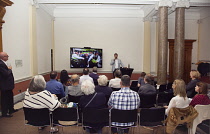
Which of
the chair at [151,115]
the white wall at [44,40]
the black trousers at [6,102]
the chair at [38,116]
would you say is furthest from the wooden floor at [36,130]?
the white wall at [44,40]

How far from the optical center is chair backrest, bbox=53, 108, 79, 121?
288 centimetres

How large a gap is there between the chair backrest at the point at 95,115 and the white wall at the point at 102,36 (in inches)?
305

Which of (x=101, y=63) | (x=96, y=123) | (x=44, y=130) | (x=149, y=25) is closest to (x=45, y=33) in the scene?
(x=101, y=63)

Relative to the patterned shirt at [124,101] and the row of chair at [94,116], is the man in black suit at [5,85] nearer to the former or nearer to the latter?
the row of chair at [94,116]

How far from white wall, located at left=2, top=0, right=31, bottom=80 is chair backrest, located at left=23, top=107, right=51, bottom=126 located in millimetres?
3002

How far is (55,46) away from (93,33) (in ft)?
7.16

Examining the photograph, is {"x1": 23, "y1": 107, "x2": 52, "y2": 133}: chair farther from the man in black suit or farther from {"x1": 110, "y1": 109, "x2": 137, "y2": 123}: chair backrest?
→ the man in black suit

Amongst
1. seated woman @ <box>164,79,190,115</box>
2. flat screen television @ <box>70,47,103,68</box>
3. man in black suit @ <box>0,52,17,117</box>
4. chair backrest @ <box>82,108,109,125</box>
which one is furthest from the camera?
flat screen television @ <box>70,47,103,68</box>

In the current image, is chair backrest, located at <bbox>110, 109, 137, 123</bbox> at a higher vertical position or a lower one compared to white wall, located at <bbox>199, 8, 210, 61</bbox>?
lower

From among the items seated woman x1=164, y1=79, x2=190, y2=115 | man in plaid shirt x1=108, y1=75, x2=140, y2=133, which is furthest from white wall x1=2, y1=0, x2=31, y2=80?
seated woman x1=164, y1=79, x2=190, y2=115

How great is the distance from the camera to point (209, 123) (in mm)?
3133

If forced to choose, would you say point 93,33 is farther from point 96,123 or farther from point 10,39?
point 96,123

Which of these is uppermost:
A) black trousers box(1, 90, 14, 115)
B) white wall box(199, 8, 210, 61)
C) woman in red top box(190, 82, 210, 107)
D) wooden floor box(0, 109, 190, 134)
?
white wall box(199, 8, 210, 61)

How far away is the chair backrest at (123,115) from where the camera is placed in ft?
9.30
